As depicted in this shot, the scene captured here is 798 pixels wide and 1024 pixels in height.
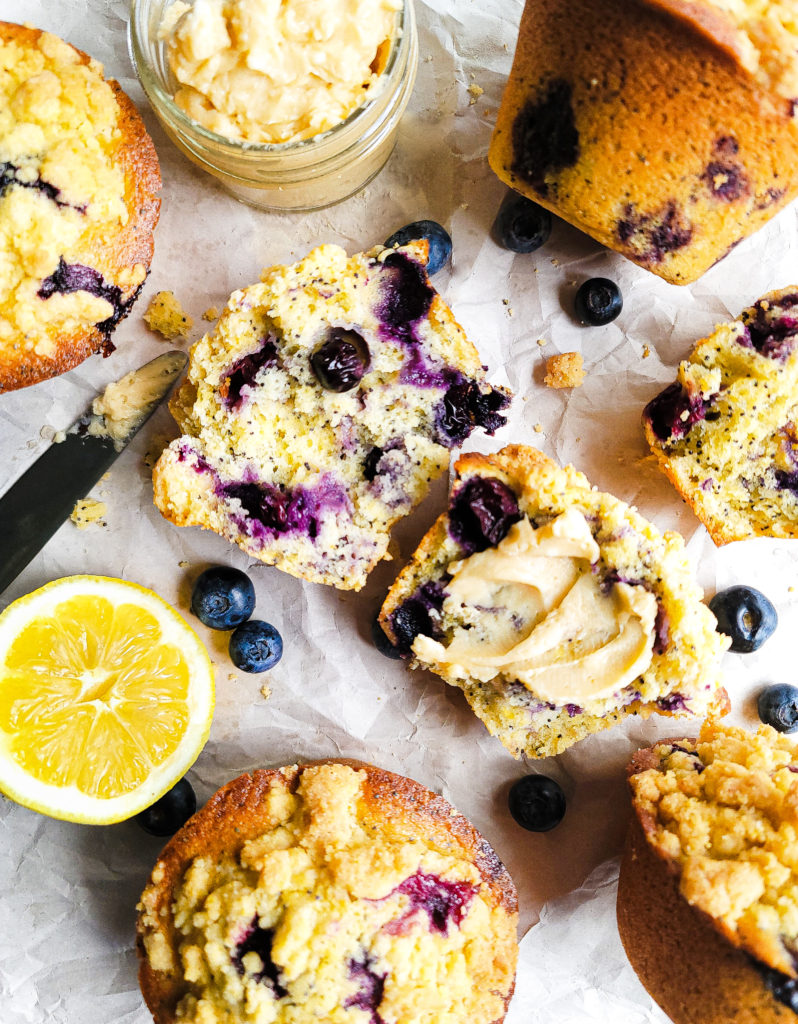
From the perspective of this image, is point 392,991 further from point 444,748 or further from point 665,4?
point 665,4

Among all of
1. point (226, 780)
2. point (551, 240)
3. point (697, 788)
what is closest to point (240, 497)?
point (226, 780)

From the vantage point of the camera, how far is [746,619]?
3.26m

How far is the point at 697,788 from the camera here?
9.32 ft

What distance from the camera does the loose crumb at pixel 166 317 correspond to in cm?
324

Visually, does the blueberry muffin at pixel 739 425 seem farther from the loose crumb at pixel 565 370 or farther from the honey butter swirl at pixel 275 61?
the honey butter swirl at pixel 275 61

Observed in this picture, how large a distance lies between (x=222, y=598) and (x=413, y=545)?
0.74 m

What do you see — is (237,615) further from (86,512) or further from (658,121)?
(658,121)

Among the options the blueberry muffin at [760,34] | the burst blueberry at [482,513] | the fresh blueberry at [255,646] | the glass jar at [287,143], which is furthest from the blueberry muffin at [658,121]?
the fresh blueberry at [255,646]

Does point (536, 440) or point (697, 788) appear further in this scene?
point (536, 440)

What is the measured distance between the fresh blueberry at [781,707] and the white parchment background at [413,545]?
74mm

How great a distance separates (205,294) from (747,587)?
234 cm

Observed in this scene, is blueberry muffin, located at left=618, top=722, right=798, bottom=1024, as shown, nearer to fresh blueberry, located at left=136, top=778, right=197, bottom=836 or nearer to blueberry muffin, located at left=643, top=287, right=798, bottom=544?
blueberry muffin, located at left=643, top=287, right=798, bottom=544

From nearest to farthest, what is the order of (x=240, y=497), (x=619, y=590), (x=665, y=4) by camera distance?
(x=665, y=4) < (x=619, y=590) < (x=240, y=497)

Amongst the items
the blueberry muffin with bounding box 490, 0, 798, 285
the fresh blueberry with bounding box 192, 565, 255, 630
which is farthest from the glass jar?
the fresh blueberry with bounding box 192, 565, 255, 630
